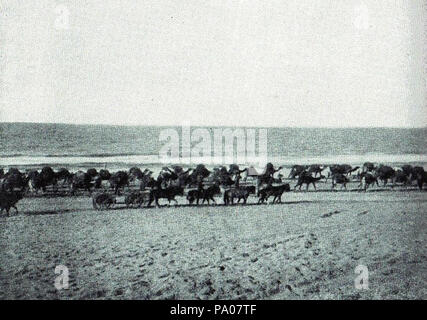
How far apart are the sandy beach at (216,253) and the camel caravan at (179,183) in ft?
2.01

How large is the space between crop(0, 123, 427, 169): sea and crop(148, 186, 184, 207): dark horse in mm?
1295

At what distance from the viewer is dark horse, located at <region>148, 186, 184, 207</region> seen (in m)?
8.86

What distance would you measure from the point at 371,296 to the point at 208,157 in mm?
6482

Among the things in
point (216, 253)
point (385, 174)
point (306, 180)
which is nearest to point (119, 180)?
point (216, 253)

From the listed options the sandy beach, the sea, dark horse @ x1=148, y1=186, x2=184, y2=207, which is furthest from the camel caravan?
the sea

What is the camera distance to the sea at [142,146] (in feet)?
33.9

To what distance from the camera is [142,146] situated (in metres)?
12.8

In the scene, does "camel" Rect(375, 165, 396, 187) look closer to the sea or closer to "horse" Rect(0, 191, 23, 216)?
the sea

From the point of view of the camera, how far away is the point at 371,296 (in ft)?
19.6

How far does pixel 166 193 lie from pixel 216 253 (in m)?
2.69

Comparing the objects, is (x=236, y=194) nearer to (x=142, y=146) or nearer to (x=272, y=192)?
(x=272, y=192)

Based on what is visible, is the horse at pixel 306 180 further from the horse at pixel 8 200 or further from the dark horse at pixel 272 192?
the horse at pixel 8 200
